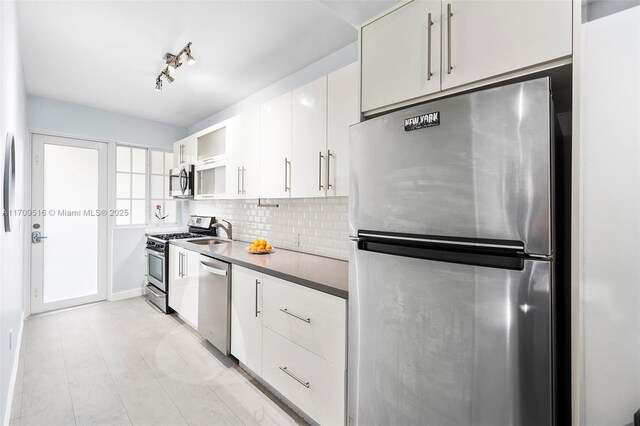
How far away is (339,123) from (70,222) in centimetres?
395

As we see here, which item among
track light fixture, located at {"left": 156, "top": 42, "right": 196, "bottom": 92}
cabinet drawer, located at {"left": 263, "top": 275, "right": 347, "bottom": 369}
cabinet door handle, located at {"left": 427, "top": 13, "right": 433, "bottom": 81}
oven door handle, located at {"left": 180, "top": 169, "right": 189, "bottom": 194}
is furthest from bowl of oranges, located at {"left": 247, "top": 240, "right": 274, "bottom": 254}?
cabinet door handle, located at {"left": 427, "top": 13, "right": 433, "bottom": 81}

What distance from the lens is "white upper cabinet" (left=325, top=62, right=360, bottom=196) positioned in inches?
75.4

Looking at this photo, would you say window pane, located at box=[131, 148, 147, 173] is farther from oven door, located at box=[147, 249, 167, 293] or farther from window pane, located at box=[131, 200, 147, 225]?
oven door, located at box=[147, 249, 167, 293]

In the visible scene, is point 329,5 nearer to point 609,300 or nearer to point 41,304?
point 609,300

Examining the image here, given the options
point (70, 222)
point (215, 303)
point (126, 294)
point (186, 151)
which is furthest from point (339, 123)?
point (126, 294)

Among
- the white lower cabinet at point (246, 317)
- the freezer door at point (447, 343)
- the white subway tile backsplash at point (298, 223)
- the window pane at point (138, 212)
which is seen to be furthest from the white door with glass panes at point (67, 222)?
the freezer door at point (447, 343)

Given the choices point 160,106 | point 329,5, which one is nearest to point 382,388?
point 329,5

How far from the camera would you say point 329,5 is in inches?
55.4

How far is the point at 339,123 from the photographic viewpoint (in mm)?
1992

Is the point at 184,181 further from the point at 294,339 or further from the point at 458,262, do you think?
the point at 458,262

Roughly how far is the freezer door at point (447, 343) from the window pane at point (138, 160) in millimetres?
4289

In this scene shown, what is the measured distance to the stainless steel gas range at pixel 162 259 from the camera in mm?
3584

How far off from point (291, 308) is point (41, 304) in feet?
12.5

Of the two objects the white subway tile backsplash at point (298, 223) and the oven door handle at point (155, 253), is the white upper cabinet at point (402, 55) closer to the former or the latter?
the white subway tile backsplash at point (298, 223)
